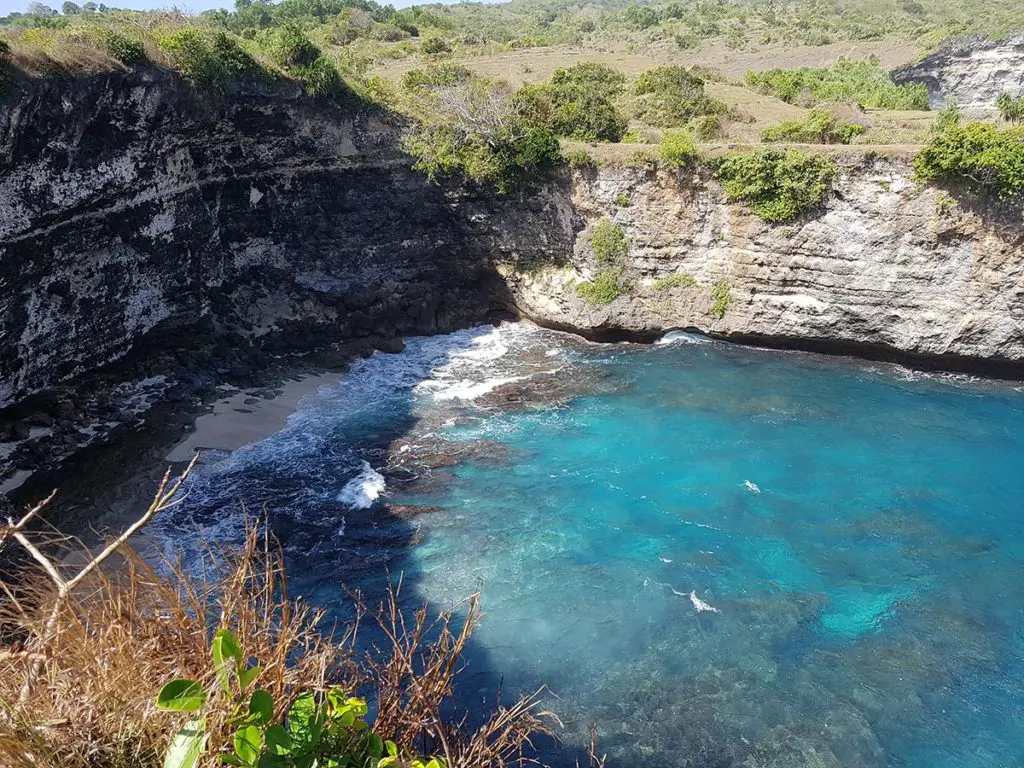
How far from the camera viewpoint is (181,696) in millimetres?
4652

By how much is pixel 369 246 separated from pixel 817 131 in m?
19.5

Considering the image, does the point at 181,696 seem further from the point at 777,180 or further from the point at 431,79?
the point at 431,79

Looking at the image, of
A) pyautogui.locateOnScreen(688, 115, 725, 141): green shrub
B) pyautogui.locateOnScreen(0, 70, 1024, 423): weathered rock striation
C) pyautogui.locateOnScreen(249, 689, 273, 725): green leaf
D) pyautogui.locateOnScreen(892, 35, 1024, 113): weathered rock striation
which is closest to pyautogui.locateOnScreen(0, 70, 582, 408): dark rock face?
pyautogui.locateOnScreen(0, 70, 1024, 423): weathered rock striation

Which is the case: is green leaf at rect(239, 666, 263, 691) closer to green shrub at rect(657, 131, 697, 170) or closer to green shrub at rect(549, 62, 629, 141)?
green shrub at rect(657, 131, 697, 170)

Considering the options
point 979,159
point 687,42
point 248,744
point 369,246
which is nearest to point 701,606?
point 248,744

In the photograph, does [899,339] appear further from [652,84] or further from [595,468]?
[652,84]

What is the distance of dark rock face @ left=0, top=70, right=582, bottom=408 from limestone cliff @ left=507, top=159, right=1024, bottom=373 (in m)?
3.24

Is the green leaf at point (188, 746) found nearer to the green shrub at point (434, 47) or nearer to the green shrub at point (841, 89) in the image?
the green shrub at point (841, 89)

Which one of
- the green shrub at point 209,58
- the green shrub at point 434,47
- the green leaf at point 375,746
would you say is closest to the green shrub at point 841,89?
the green shrub at point 434,47

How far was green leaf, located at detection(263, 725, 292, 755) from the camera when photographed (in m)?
4.82

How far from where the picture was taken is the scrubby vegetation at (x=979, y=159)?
2239 centimetres

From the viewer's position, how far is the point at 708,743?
12938mm

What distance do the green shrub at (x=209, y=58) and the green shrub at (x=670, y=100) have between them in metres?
19.0

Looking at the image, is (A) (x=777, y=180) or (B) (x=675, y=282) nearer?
(A) (x=777, y=180)
